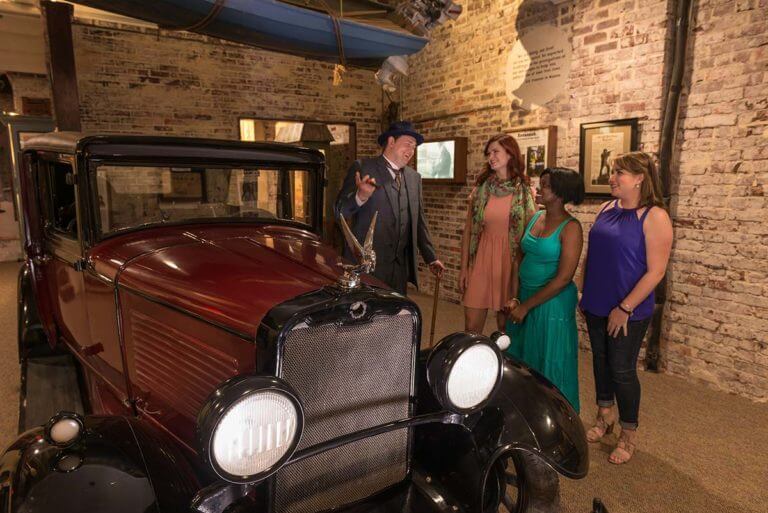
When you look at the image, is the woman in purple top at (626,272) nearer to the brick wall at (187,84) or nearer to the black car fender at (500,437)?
the black car fender at (500,437)

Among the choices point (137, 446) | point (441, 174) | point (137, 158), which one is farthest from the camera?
point (441, 174)

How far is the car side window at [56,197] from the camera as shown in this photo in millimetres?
2688

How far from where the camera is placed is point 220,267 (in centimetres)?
176

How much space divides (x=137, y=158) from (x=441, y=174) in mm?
4255

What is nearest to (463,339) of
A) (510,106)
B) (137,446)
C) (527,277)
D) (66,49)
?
(137,446)

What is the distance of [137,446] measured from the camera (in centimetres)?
135

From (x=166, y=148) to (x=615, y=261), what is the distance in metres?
2.20

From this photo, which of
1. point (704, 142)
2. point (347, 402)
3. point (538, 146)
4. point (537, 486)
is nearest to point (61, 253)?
point (347, 402)

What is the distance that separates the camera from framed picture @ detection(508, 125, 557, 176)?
4.47 metres

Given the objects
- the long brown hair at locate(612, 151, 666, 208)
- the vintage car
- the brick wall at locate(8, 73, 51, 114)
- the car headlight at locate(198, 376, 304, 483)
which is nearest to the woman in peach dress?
the long brown hair at locate(612, 151, 666, 208)

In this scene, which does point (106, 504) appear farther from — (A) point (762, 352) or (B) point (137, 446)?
(A) point (762, 352)

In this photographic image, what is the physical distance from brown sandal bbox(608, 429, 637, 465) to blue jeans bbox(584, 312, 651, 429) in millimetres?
83

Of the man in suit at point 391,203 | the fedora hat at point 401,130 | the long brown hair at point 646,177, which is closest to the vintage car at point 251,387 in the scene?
the man in suit at point 391,203

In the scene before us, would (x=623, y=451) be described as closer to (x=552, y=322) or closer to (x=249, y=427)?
(x=552, y=322)
